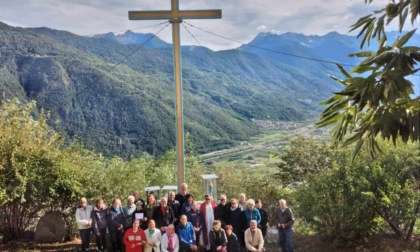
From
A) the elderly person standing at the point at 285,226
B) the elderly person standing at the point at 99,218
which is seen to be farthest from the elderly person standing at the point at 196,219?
the elderly person standing at the point at 99,218

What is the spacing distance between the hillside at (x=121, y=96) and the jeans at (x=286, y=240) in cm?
4389

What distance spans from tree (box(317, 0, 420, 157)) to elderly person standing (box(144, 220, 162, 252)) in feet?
20.5

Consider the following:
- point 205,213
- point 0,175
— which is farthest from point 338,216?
point 0,175

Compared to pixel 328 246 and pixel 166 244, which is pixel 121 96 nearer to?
pixel 328 246

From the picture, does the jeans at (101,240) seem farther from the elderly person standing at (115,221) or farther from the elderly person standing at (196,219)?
the elderly person standing at (196,219)

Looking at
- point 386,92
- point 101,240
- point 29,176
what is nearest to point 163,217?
point 101,240

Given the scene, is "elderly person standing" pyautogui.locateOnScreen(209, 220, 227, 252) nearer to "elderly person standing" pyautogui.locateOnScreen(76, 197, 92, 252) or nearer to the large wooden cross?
the large wooden cross

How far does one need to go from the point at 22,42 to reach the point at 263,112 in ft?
177

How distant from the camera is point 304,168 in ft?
42.4

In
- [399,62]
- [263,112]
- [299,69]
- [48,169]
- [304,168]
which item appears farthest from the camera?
[299,69]

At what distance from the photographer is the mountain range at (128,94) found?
62188mm

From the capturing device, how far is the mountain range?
6219 centimetres

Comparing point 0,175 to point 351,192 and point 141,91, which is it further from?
point 141,91

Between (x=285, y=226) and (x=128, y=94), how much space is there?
72627 millimetres
